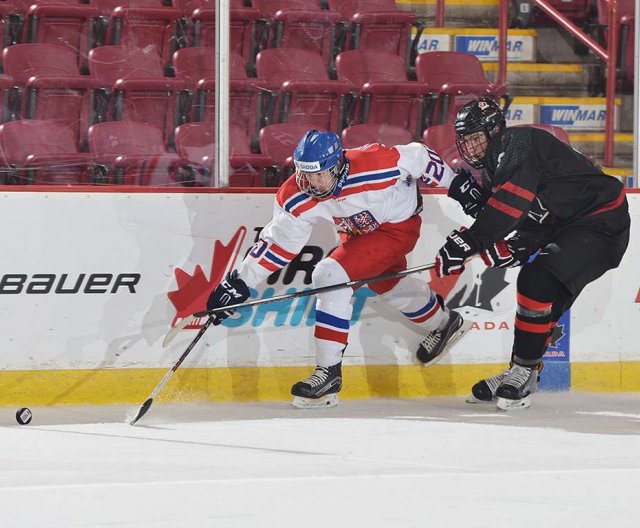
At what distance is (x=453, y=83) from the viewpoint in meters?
5.62

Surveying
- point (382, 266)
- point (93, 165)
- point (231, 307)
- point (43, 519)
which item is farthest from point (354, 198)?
point (43, 519)

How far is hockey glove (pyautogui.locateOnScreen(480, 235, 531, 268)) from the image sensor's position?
5012 millimetres

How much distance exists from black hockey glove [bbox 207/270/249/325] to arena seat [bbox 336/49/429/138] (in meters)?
0.99

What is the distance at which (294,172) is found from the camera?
17.1 ft

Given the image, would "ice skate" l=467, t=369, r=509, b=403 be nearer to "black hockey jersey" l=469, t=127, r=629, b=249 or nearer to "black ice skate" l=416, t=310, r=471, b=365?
"black ice skate" l=416, t=310, r=471, b=365

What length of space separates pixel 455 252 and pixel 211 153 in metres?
1.11

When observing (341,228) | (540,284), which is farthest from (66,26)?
(540,284)

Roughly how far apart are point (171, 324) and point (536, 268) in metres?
1.46

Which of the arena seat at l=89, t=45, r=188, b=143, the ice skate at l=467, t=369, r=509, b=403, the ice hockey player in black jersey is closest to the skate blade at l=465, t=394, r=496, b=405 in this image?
the ice skate at l=467, t=369, r=509, b=403

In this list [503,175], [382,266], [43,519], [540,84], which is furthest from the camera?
[540,84]

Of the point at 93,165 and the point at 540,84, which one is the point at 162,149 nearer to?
Answer: the point at 93,165

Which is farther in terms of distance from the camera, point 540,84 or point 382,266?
point 540,84

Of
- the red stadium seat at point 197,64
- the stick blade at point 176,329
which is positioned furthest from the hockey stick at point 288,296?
the red stadium seat at point 197,64

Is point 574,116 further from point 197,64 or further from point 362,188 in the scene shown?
point 197,64
